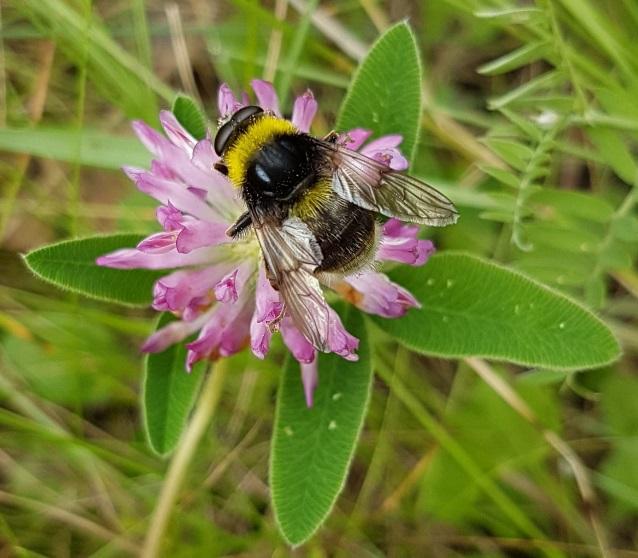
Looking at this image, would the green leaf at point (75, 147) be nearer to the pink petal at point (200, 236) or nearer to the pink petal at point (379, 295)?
the pink petal at point (200, 236)

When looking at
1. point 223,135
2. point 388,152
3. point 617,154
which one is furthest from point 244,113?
point 617,154

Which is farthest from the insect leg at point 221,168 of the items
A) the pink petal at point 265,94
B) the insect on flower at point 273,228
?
the pink petal at point 265,94

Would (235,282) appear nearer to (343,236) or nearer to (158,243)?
(158,243)

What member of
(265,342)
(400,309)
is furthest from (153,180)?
(400,309)

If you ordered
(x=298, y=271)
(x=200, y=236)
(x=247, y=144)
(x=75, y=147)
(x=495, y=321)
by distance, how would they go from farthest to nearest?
(x=75, y=147), (x=495, y=321), (x=200, y=236), (x=247, y=144), (x=298, y=271)

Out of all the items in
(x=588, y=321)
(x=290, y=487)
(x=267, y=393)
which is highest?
(x=588, y=321)

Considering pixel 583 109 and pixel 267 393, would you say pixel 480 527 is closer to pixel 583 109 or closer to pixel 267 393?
pixel 267 393
